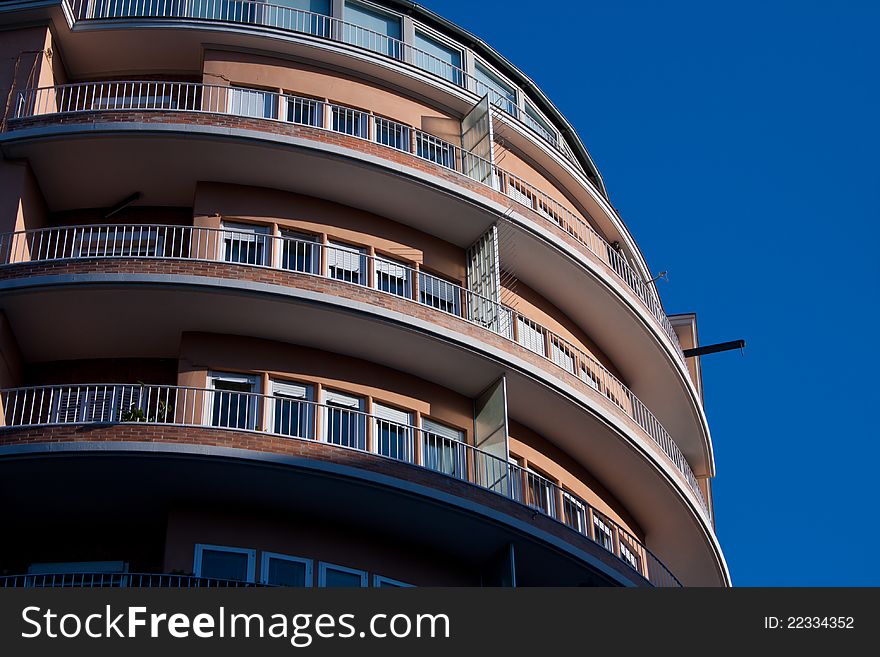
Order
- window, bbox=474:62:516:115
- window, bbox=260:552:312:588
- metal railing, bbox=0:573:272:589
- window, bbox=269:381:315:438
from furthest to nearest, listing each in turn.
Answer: window, bbox=474:62:516:115
window, bbox=269:381:315:438
window, bbox=260:552:312:588
metal railing, bbox=0:573:272:589

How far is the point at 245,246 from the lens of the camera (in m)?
31.4

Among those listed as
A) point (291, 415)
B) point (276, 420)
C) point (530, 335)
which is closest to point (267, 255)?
point (291, 415)

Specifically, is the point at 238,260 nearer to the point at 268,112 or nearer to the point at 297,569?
the point at 268,112

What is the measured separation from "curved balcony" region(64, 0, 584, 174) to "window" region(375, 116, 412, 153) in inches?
70.4

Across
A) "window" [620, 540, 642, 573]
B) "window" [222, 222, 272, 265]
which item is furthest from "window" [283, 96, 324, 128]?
→ "window" [620, 540, 642, 573]

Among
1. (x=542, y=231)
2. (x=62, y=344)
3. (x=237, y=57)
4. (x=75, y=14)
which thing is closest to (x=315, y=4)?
(x=237, y=57)

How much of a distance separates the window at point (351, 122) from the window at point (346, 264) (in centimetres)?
330

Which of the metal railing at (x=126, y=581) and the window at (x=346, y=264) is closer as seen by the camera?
the metal railing at (x=126, y=581)

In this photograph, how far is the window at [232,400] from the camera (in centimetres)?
2830

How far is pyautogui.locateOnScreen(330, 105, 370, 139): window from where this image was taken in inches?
1346

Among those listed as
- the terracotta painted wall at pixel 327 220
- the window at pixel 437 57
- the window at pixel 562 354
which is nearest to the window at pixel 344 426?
the terracotta painted wall at pixel 327 220

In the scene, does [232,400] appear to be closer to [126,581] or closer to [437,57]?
[126,581]

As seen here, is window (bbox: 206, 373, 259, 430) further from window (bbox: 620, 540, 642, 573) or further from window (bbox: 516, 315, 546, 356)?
window (bbox: 620, 540, 642, 573)

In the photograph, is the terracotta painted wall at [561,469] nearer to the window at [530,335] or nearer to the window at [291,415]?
the window at [530,335]
